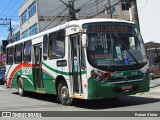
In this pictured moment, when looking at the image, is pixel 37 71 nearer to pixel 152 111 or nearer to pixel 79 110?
pixel 79 110

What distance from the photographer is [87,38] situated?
481 inches

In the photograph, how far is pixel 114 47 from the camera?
1249 cm

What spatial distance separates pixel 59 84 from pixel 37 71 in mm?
2829

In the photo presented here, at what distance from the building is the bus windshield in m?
45.8

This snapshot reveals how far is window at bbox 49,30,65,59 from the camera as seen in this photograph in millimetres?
13867

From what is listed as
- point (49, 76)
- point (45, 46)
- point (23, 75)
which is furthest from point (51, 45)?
point (23, 75)

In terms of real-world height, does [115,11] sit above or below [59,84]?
above

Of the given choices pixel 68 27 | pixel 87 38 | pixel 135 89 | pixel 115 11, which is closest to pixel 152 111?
pixel 135 89

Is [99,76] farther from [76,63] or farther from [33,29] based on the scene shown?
[33,29]

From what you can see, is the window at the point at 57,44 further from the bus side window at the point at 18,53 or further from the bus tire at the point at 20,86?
the bus tire at the point at 20,86

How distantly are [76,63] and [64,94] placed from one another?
1.56 m

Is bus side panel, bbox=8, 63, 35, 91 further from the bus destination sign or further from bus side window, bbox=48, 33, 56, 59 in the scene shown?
the bus destination sign

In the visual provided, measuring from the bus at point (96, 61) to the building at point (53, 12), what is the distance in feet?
148

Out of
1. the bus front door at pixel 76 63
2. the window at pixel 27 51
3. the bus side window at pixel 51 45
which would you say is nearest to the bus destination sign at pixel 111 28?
the bus front door at pixel 76 63
